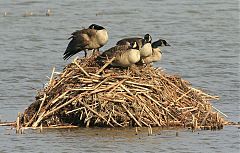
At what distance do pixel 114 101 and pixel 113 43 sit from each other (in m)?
8.50

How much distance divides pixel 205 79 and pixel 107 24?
7.47 metres

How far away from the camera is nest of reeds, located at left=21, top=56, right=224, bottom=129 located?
1227cm

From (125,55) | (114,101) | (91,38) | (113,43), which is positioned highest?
(113,43)

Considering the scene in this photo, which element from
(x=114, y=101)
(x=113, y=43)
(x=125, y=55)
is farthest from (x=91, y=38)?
(x=113, y=43)

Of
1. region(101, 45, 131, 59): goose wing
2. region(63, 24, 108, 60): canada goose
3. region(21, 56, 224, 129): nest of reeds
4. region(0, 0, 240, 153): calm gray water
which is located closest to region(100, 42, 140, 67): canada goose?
region(101, 45, 131, 59): goose wing

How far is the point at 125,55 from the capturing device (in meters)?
12.5

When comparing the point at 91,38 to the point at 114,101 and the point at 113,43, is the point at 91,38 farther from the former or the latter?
the point at 113,43

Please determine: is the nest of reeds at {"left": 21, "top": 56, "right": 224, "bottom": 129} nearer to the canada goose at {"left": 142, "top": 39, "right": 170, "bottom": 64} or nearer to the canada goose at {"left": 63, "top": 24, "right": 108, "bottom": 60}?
the canada goose at {"left": 142, "top": 39, "right": 170, "bottom": 64}

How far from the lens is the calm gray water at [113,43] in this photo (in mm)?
11469

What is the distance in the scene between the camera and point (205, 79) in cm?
1716

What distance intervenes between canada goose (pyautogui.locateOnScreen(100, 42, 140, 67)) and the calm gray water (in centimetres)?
103

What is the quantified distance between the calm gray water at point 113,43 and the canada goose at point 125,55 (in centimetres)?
103

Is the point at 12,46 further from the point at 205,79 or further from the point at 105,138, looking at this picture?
the point at 105,138

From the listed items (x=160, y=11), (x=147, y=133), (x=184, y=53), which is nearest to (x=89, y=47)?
(x=147, y=133)
